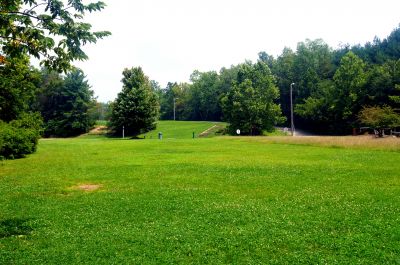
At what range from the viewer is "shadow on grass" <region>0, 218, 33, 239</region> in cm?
927

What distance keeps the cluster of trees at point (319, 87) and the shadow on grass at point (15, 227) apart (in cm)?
4795

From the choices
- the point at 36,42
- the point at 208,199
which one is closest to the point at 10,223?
the point at 36,42

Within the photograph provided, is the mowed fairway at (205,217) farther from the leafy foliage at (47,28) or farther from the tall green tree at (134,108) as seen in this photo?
the tall green tree at (134,108)

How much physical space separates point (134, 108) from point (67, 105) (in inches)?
1017

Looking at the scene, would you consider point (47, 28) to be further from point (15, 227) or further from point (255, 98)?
point (255, 98)

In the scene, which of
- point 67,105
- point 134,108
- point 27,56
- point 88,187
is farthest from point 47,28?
point 67,105

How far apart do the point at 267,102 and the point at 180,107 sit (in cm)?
5909

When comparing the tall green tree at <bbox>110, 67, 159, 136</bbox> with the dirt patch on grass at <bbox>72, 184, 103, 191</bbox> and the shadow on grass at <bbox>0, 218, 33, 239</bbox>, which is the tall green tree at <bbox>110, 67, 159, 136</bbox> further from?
the shadow on grass at <bbox>0, 218, 33, 239</bbox>

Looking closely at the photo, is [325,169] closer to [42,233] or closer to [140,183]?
[140,183]

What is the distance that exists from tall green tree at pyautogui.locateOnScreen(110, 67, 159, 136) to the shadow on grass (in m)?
69.2

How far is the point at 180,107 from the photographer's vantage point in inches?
5207

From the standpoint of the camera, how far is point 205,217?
34.1 ft

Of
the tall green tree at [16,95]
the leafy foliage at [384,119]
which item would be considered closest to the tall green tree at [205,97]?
the leafy foliage at [384,119]

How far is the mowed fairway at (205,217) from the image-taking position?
7691mm
